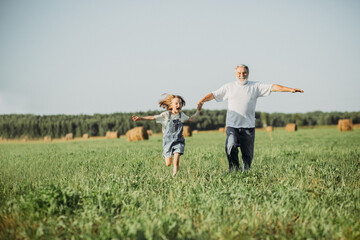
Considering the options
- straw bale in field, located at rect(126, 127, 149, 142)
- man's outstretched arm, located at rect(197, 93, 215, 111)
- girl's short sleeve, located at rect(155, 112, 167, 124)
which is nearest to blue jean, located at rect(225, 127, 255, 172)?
man's outstretched arm, located at rect(197, 93, 215, 111)

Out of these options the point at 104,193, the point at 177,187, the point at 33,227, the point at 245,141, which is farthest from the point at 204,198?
the point at 245,141

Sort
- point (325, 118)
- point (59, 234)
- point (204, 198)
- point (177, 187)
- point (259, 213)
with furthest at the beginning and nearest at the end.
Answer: point (325, 118)
point (177, 187)
point (204, 198)
point (259, 213)
point (59, 234)

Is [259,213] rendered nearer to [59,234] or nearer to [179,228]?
[179,228]

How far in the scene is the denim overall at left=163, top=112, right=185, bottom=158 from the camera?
6285mm

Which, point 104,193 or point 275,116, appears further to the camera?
point 275,116

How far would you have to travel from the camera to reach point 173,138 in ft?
20.7

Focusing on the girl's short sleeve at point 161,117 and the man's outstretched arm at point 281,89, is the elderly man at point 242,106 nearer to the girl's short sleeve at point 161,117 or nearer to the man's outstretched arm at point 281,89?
the man's outstretched arm at point 281,89

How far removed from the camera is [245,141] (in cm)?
648

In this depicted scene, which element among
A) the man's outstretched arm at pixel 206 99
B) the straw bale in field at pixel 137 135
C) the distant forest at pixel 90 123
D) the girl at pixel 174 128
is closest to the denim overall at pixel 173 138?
the girl at pixel 174 128

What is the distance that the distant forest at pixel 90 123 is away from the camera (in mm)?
60281

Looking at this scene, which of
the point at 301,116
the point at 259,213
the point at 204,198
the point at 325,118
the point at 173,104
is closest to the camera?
the point at 259,213

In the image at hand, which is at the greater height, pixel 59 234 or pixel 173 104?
pixel 173 104

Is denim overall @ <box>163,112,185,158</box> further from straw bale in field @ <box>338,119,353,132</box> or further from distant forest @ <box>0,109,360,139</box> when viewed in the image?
distant forest @ <box>0,109,360,139</box>

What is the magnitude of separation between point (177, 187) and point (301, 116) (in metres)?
89.4
